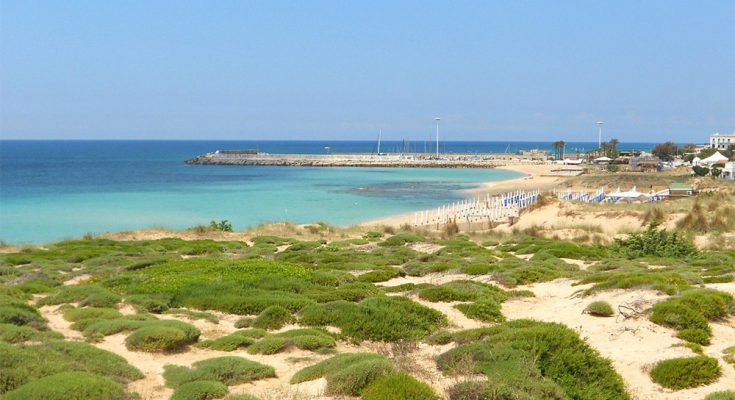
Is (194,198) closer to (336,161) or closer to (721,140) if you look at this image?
(336,161)

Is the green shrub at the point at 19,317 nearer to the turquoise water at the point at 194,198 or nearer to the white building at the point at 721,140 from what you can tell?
the turquoise water at the point at 194,198

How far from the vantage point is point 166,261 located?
1998cm

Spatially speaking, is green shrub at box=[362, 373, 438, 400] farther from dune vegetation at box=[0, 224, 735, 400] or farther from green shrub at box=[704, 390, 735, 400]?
green shrub at box=[704, 390, 735, 400]

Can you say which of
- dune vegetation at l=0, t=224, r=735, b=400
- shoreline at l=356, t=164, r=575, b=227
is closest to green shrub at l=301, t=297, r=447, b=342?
dune vegetation at l=0, t=224, r=735, b=400

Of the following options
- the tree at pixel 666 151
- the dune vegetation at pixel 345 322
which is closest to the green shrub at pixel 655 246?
the dune vegetation at pixel 345 322

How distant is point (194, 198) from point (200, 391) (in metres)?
59.2

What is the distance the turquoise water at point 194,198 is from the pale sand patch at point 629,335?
3490cm

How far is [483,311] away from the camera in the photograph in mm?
12648

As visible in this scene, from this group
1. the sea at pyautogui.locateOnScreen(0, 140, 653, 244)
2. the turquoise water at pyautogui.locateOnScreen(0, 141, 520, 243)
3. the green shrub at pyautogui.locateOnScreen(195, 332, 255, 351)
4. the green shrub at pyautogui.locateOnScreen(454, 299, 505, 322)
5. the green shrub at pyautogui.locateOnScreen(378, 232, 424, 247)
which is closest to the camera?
the green shrub at pyautogui.locateOnScreen(195, 332, 255, 351)

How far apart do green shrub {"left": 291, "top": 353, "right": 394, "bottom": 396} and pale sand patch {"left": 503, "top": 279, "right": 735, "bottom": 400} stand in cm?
334

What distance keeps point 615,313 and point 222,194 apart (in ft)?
202

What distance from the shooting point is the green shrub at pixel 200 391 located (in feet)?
25.3

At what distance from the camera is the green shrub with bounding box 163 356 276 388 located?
336 inches

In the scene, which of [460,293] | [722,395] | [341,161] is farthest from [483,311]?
[341,161]
